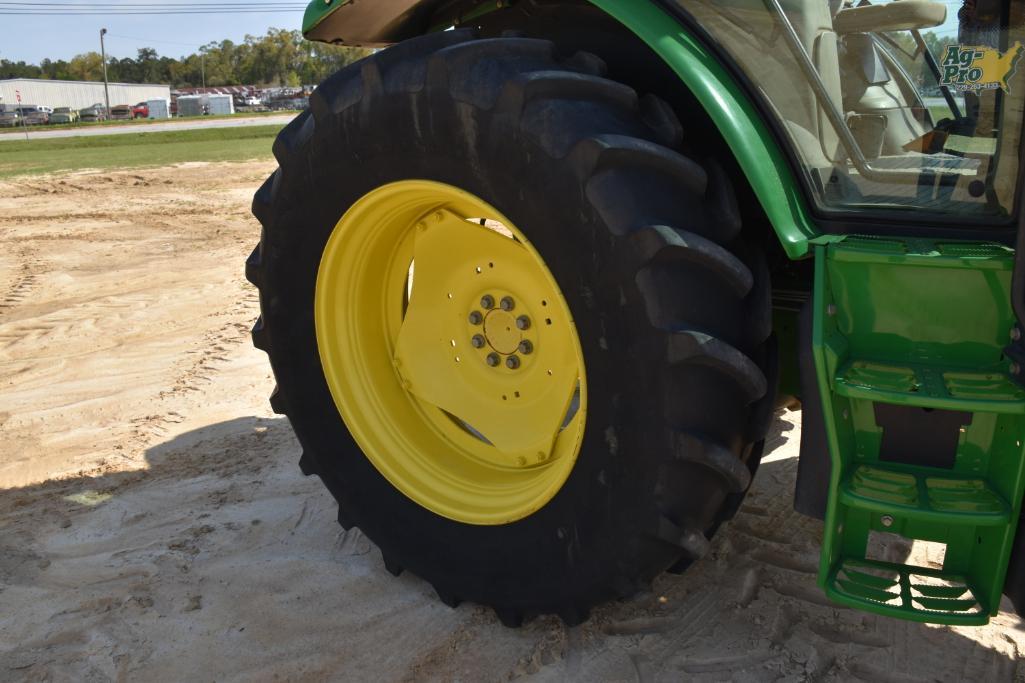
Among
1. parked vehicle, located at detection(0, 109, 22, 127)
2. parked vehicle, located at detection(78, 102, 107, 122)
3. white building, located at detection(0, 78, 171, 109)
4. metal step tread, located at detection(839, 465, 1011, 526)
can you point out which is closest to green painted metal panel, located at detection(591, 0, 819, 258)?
metal step tread, located at detection(839, 465, 1011, 526)

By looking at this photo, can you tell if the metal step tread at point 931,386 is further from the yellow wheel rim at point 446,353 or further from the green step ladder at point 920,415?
the yellow wheel rim at point 446,353

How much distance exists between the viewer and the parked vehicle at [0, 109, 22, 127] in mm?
45188

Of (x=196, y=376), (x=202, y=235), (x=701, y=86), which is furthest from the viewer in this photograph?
(x=202, y=235)

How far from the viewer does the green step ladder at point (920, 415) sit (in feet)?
5.52

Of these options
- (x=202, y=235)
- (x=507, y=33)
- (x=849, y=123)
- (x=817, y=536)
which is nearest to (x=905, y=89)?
(x=849, y=123)

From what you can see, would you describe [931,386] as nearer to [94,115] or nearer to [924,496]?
[924,496]

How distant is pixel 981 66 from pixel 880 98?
1.02ft

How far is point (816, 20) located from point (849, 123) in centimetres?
22

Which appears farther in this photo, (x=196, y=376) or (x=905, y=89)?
(x=196, y=376)

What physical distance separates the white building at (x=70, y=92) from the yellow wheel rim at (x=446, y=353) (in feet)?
222

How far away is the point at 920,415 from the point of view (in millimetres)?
1780

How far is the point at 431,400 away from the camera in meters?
2.61

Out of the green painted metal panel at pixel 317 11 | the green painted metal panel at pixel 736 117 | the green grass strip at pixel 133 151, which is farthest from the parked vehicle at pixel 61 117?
the green painted metal panel at pixel 736 117

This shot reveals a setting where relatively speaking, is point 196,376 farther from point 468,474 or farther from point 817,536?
point 817,536
